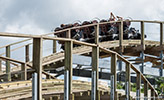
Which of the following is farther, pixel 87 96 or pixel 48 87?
pixel 87 96

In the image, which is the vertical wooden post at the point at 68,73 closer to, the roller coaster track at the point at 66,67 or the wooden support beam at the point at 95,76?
the roller coaster track at the point at 66,67

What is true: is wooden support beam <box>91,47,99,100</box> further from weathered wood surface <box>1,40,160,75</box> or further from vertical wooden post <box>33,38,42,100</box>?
weathered wood surface <box>1,40,160,75</box>

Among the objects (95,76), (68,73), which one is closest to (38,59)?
(68,73)

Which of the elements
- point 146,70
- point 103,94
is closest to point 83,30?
point 146,70

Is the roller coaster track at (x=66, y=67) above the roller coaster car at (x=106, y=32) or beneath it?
beneath

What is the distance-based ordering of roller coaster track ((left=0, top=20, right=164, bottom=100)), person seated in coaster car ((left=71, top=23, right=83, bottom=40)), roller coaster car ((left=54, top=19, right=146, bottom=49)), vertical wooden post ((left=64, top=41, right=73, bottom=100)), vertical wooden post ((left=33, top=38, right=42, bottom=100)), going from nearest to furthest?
vertical wooden post ((left=33, top=38, right=42, bottom=100)), roller coaster track ((left=0, top=20, right=164, bottom=100)), vertical wooden post ((left=64, top=41, right=73, bottom=100)), person seated in coaster car ((left=71, top=23, right=83, bottom=40)), roller coaster car ((left=54, top=19, right=146, bottom=49))

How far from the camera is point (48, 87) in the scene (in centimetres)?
935

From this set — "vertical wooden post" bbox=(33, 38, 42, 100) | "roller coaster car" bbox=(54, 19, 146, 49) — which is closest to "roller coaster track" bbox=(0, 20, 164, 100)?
"vertical wooden post" bbox=(33, 38, 42, 100)

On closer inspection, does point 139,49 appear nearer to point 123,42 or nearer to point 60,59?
point 123,42

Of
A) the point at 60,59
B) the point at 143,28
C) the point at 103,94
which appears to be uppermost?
the point at 143,28

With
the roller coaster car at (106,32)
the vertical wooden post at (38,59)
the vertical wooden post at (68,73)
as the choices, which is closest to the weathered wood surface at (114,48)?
the roller coaster car at (106,32)

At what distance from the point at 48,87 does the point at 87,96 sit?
1337mm

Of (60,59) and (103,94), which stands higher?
(60,59)

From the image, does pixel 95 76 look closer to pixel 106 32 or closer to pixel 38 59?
pixel 38 59
